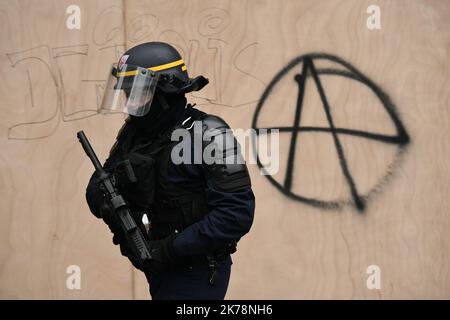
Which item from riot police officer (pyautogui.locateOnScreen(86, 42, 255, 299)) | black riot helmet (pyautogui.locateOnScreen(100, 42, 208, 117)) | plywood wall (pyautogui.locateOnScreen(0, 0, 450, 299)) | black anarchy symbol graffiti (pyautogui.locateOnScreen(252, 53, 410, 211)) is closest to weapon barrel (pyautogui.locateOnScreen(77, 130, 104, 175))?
riot police officer (pyautogui.locateOnScreen(86, 42, 255, 299))

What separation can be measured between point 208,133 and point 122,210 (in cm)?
46

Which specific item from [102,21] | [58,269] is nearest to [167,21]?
[102,21]

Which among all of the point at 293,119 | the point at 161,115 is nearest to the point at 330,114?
the point at 293,119

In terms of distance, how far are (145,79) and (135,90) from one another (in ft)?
0.19

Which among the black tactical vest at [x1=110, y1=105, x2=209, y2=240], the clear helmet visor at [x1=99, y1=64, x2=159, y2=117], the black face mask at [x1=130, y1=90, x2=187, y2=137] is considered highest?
the clear helmet visor at [x1=99, y1=64, x2=159, y2=117]

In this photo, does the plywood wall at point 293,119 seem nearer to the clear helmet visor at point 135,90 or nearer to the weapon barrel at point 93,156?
the weapon barrel at point 93,156

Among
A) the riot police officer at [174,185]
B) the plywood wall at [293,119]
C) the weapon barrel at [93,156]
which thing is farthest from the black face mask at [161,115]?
the plywood wall at [293,119]

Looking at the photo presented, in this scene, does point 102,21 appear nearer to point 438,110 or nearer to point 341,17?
point 341,17

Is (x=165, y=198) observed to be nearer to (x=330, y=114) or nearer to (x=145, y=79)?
(x=145, y=79)

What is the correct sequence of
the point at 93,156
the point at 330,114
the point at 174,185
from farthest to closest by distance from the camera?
1. the point at 330,114
2. the point at 93,156
3. the point at 174,185

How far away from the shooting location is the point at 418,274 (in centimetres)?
439

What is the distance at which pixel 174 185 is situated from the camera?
2.79 metres

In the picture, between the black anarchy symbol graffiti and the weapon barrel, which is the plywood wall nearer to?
the black anarchy symbol graffiti

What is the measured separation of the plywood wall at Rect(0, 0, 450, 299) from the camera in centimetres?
432
